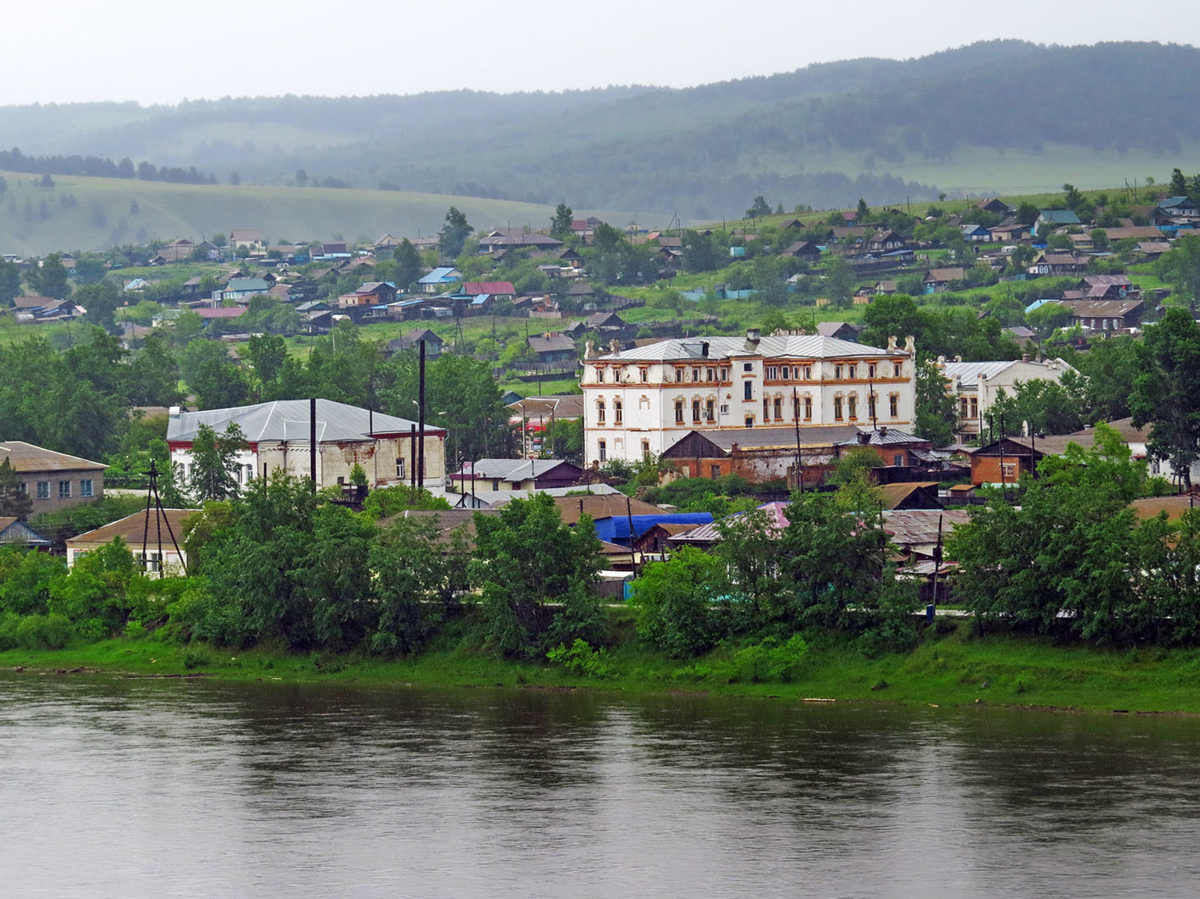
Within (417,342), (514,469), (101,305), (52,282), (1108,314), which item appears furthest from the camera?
(52,282)

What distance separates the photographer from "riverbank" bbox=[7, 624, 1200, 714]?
38.3m

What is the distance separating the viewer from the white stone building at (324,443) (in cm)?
6750

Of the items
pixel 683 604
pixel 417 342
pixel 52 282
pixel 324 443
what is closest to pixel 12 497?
pixel 324 443

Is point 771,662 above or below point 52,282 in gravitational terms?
below

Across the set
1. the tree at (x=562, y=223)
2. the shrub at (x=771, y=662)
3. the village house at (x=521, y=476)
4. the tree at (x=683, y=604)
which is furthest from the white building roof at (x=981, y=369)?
the tree at (x=562, y=223)

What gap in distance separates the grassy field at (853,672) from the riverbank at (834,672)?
0.07 feet

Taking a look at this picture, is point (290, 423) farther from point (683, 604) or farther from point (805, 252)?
point (805, 252)

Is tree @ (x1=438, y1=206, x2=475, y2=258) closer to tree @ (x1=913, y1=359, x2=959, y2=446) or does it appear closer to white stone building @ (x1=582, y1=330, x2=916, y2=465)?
tree @ (x1=913, y1=359, x2=959, y2=446)

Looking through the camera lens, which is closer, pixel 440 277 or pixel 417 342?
pixel 417 342

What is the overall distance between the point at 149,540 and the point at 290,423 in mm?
14098

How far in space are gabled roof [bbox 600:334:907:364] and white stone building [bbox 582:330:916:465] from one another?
37 mm

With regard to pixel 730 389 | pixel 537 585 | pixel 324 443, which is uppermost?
pixel 730 389

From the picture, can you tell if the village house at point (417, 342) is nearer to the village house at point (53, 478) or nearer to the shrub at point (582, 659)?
the village house at point (53, 478)

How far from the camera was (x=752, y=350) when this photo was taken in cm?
7438
